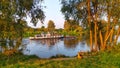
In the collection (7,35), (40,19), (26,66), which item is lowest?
(26,66)

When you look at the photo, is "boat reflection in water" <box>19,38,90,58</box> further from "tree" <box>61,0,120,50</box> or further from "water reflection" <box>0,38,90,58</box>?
"tree" <box>61,0,120,50</box>

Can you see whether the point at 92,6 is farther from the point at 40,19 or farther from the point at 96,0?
the point at 40,19

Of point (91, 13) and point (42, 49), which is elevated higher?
point (91, 13)

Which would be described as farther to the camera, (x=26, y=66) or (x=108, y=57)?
(x=108, y=57)

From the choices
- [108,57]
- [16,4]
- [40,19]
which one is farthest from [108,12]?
[16,4]

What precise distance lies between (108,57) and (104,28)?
12860 mm

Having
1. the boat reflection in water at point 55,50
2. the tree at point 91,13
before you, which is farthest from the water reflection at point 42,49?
the tree at point 91,13

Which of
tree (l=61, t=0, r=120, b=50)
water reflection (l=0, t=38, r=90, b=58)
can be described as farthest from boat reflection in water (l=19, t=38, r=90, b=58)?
tree (l=61, t=0, r=120, b=50)

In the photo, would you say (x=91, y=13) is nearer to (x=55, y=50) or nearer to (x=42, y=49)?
(x=55, y=50)

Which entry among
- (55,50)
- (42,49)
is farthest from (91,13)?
(42,49)

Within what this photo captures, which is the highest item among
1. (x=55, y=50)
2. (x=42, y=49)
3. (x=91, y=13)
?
(x=91, y=13)

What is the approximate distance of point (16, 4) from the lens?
21.6m

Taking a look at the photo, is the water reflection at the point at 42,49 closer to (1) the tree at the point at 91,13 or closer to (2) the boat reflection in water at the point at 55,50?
(2) the boat reflection in water at the point at 55,50

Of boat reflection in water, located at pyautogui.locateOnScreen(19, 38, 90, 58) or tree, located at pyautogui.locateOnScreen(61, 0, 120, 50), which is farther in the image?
boat reflection in water, located at pyautogui.locateOnScreen(19, 38, 90, 58)
